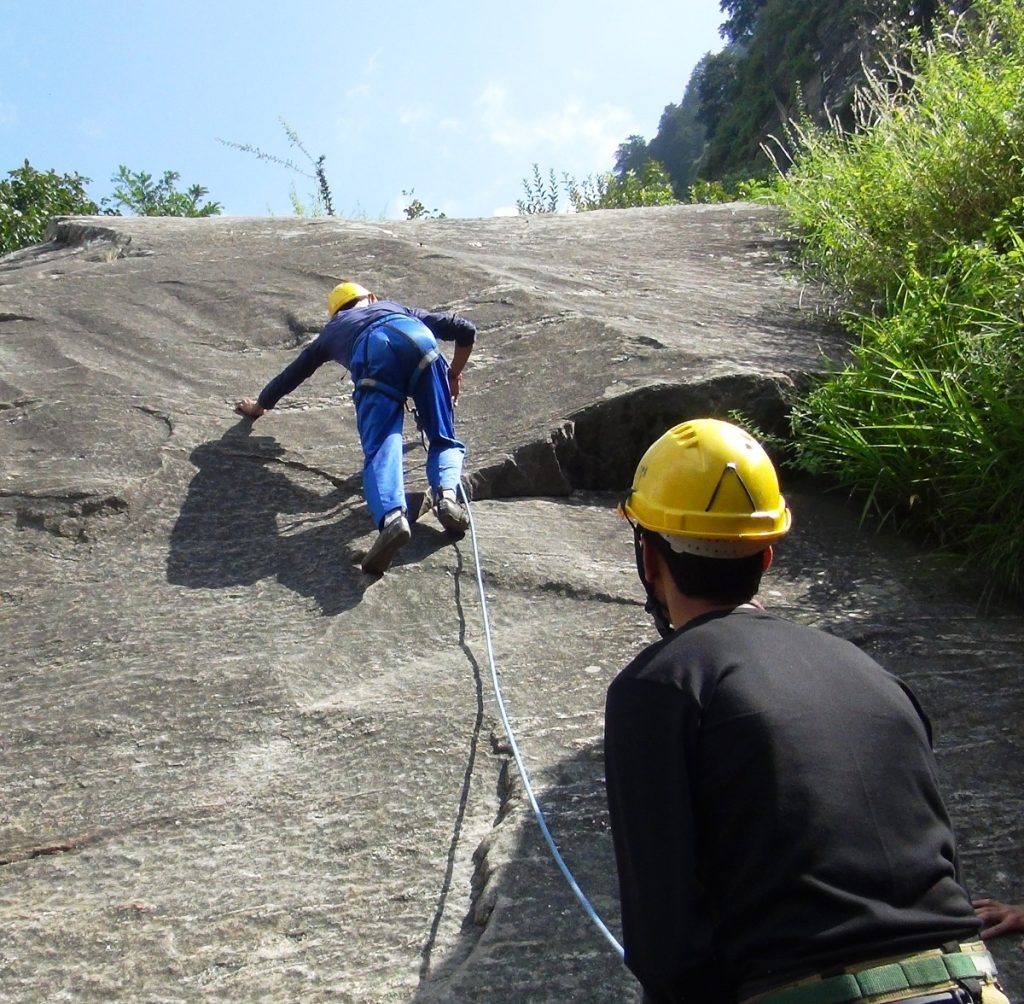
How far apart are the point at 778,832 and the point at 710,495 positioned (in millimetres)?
573

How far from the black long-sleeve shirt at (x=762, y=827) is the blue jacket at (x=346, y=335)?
397cm

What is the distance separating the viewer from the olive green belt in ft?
5.04

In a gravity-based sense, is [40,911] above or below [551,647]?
below

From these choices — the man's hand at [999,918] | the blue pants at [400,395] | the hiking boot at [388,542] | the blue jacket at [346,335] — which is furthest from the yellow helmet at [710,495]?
the blue jacket at [346,335]

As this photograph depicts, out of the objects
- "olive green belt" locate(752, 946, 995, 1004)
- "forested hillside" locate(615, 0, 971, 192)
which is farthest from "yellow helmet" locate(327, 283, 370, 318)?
"forested hillside" locate(615, 0, 971, 192)

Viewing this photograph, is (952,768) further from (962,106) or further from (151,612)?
(962,106)

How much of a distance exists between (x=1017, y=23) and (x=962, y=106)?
2.33 ft

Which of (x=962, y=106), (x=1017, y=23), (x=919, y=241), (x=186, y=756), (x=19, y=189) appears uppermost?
(x=19, y=189)

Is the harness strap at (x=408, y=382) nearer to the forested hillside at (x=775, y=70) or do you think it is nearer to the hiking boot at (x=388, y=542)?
the hiking boot at (x=388, y=542)

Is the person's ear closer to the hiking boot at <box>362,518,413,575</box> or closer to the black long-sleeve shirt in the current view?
the black long-sleeve shirt

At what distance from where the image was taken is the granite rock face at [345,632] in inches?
116

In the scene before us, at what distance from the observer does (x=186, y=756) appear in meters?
3.65

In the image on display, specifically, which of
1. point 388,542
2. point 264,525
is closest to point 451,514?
point 388,542

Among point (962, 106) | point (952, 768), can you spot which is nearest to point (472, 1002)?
point (952, 768)
